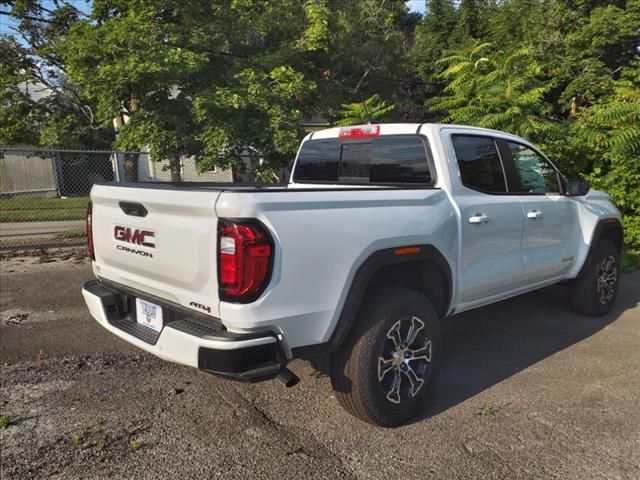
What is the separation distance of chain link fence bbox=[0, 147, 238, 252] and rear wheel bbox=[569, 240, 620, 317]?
690 centimetres

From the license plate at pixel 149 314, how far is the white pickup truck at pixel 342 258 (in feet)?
0.04

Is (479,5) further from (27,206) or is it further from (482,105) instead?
(27,206)

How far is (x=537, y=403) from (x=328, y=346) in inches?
67.6

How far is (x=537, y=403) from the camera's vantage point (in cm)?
352

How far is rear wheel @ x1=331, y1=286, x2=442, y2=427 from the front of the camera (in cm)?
296

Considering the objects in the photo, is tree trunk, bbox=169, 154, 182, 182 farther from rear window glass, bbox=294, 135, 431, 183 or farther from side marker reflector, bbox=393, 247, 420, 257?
side marker reflector, bbox=393, 247, 420, 257

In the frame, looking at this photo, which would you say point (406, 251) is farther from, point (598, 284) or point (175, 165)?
point (175, 165)

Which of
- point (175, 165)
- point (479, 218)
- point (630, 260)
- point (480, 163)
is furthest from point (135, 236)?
point (630, 260)

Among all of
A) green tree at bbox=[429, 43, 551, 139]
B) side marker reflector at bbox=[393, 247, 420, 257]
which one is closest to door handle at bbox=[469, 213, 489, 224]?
side marker reflector at bbox=[393, 247, 420, 257]

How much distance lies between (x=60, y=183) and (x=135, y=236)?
15.9m

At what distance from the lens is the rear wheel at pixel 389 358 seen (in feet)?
9.71

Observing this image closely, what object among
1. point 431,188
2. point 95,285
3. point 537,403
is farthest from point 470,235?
point 95,285

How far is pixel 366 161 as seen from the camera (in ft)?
13.6

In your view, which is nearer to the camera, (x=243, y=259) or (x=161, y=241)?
(x=243, y=259)
